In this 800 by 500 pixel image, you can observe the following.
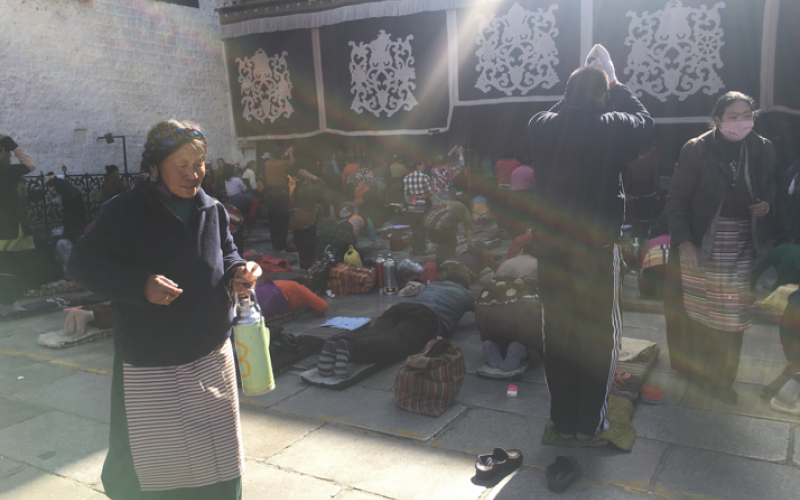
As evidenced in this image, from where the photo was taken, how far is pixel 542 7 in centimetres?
858

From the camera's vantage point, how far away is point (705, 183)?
12.8 ft

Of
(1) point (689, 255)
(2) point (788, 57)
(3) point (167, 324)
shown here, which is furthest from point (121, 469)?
(2) point (788, 57)

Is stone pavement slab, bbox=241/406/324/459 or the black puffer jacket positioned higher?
the black puffer jacket

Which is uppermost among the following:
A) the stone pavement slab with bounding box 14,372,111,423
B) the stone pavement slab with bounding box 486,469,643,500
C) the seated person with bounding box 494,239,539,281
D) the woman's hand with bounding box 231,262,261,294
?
the woman's hand with bounding box 231,262,261,294

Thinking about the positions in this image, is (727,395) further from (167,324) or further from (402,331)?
(167,324)

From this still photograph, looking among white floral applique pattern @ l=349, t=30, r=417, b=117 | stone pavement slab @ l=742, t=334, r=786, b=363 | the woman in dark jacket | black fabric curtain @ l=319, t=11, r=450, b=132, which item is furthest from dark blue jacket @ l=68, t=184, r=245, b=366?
white floral applique pattern @ l=349, t=30, r=417, b=117

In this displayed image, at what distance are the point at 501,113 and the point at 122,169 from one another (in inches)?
354

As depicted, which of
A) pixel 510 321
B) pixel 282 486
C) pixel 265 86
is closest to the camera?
pixel 282 486

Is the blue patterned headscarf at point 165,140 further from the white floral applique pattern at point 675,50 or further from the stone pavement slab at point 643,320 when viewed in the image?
the white floral applique pattern at point 675,50

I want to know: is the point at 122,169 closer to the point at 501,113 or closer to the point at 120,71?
the point at 120,71

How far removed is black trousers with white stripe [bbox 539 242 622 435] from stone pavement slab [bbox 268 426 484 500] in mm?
741

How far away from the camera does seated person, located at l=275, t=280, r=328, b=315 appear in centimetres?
659

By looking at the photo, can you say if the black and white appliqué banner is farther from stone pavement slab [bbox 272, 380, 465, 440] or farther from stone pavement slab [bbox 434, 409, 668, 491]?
stone pavement slab [bbox 272, 380, 465, 440]

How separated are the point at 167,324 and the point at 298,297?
4429mm
